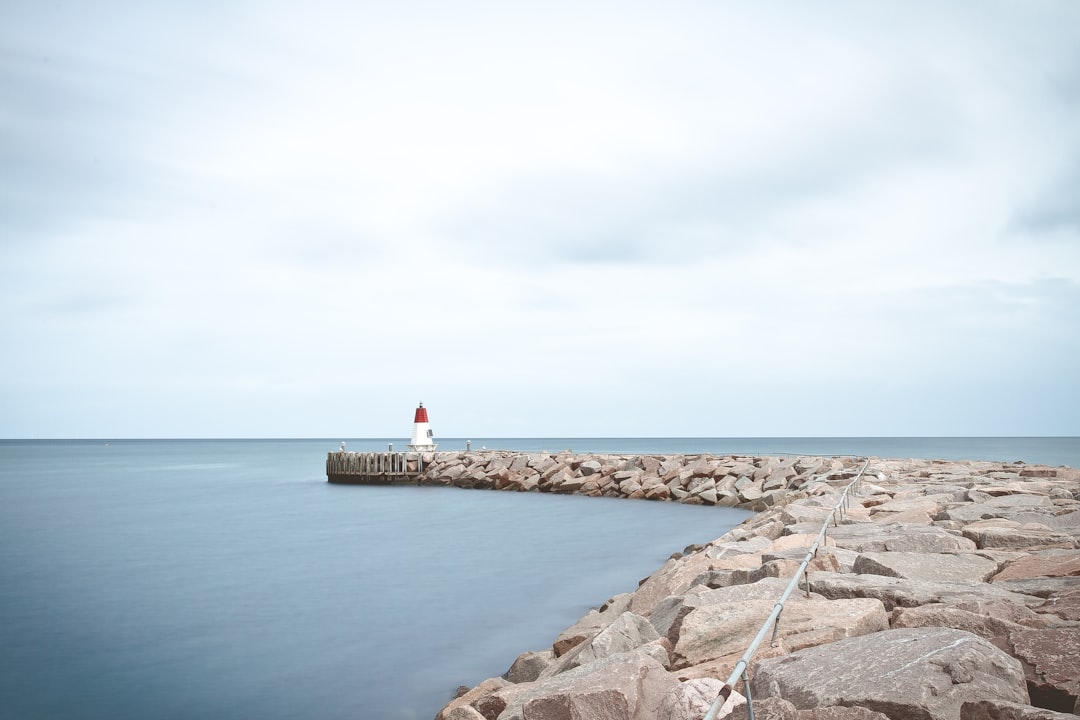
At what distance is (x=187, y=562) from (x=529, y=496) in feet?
38.3

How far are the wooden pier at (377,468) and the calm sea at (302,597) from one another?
6.49 m

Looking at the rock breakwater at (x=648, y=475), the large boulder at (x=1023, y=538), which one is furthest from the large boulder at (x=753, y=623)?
the rock breakwater at (x=648, y=475)

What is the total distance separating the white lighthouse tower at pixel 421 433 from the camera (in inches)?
1172

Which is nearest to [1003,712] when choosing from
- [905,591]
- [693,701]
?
[693,701]

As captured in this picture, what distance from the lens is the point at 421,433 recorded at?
30469mm

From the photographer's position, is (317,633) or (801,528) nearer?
(801,528)

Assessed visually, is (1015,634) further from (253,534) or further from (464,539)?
(253,534)

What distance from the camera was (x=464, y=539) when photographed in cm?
1555

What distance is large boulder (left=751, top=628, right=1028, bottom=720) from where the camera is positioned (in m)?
2.50

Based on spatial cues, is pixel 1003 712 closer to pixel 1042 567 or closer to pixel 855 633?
pixel 855 633

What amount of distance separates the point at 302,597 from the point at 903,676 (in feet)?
31.5

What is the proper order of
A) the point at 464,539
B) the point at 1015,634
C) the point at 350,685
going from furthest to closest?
the point at 464,539 → the point at 350,685 → the point at 1015,634

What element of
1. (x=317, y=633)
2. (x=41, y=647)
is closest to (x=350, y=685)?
(x=317, y=633)

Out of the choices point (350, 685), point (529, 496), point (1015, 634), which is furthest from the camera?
point (529, 496)
